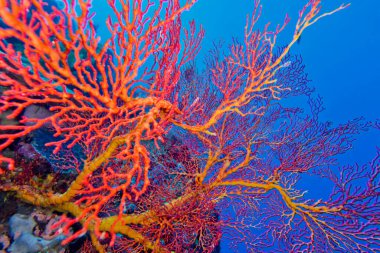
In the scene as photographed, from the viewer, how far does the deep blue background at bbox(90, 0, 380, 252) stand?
67.2 m

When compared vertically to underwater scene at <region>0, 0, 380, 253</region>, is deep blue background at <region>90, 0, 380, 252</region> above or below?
above

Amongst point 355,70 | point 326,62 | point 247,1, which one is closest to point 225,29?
point 247,1

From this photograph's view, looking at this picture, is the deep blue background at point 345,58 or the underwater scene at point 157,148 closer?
the underwater scene at point 157,148

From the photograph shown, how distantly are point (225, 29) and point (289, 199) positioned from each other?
347ft

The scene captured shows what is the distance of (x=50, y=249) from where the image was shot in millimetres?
3775

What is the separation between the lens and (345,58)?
76.8 metres

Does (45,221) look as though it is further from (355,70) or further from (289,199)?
(355,70)

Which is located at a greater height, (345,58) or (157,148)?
(345,58)

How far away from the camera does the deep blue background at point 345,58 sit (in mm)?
67188

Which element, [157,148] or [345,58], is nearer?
[157,148]

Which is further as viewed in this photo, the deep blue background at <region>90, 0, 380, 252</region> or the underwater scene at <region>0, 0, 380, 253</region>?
the deep blue background at <region>90, 0, 380, 252</region>

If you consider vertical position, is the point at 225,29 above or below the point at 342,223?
above

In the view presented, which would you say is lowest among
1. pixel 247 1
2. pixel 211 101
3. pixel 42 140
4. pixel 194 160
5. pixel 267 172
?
pixel 42 140

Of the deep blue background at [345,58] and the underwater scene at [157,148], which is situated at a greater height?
the deep blue background at [345,58]
